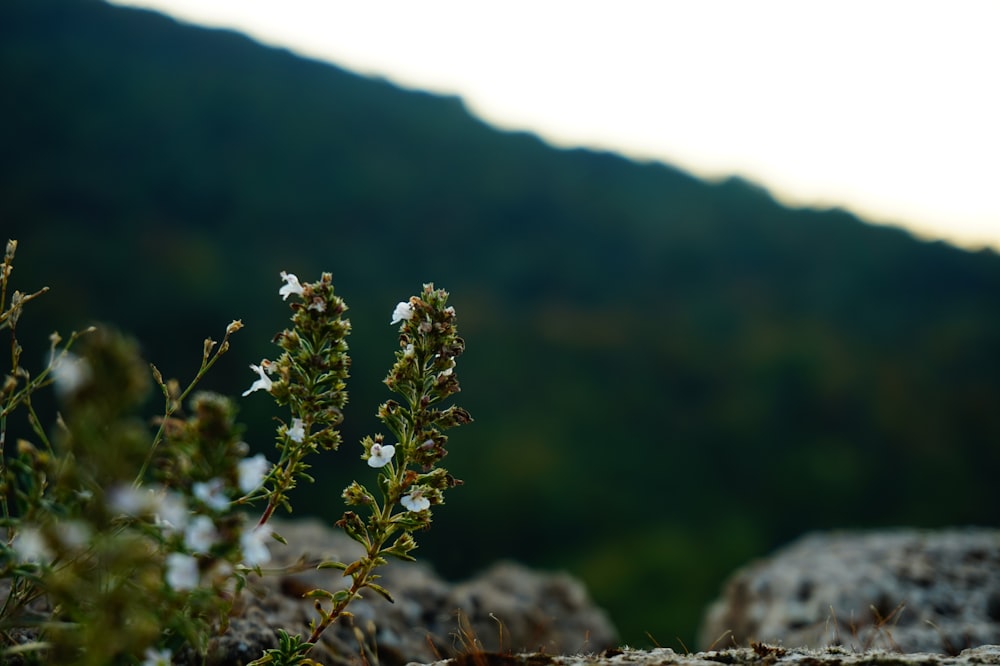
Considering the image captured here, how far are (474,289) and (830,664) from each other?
19.4m

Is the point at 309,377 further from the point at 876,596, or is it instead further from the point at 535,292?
the point at 535,292

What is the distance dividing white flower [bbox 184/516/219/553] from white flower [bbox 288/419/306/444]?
1.45 feet

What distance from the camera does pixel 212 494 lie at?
1.34 metres

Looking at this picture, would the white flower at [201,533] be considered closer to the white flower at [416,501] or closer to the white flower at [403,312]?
the white flower at [416,501]

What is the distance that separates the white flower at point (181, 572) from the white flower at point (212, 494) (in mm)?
116

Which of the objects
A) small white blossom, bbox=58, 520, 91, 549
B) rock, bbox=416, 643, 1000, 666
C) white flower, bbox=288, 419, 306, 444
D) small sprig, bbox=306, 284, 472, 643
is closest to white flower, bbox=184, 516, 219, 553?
small white blossom, bbox=58, 520, 91, 549

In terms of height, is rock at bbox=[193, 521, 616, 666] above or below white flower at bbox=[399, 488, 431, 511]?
below

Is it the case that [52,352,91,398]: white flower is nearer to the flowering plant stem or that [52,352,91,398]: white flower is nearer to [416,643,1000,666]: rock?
the flowering plant stem

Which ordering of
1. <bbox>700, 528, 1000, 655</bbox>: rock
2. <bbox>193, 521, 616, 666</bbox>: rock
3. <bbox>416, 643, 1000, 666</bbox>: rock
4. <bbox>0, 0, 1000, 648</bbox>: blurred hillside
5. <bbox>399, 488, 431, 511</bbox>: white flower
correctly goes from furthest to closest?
<bbox>0, 0, 1000, 648</bbox>: blurred hillside, <bbox>700, 528, 1000, 655</bbox>: rock, <bbox>193, 521, 616, 666</bbox>: rock, <bbox>416, 643, 1000, 666</bbox>: rock, <bbox>399, 488, 431, 511</bbox>: white flower

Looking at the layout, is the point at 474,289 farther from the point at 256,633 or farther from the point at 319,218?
the point at 256,633

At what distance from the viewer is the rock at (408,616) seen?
103 inches

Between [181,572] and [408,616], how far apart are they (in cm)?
281

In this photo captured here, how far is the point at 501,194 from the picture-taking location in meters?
23.4

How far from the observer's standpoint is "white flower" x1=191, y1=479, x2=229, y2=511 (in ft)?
4.35
